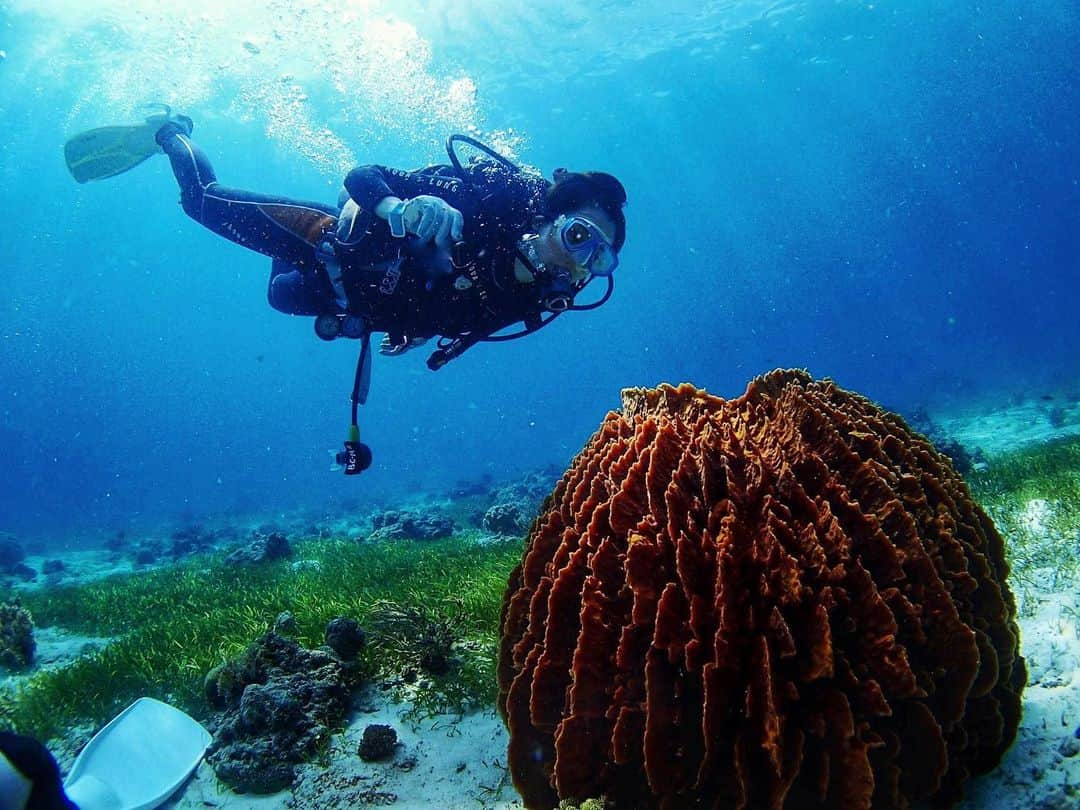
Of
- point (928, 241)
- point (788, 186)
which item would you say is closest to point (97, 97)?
point (788, 186)

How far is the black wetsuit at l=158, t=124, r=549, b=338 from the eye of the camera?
528 centimetres

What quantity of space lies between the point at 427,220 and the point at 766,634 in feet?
13.7

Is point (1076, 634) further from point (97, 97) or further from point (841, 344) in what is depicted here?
point (841, 344)

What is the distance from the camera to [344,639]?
4320 millimetres

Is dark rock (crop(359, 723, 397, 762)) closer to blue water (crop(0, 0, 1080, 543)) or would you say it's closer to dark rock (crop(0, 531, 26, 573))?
blue water (crop(0, 0, 1080, 543))

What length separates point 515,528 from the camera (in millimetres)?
12508

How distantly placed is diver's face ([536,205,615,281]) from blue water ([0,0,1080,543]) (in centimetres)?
748

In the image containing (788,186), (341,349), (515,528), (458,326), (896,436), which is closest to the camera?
(896,436)

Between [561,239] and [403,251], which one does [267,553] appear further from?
[561,239]

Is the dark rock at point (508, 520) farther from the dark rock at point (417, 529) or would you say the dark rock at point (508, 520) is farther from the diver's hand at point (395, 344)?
the diver's hand at point (395, 344)

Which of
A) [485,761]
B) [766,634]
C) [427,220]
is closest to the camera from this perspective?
[766,634]

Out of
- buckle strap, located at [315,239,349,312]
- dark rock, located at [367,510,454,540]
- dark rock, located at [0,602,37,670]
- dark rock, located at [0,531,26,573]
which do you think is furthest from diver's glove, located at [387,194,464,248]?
dark rock, located at [0,531,26,573]

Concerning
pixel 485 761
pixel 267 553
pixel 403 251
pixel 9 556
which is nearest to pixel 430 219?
pixel 403 251

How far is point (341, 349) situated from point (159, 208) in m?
67.4
